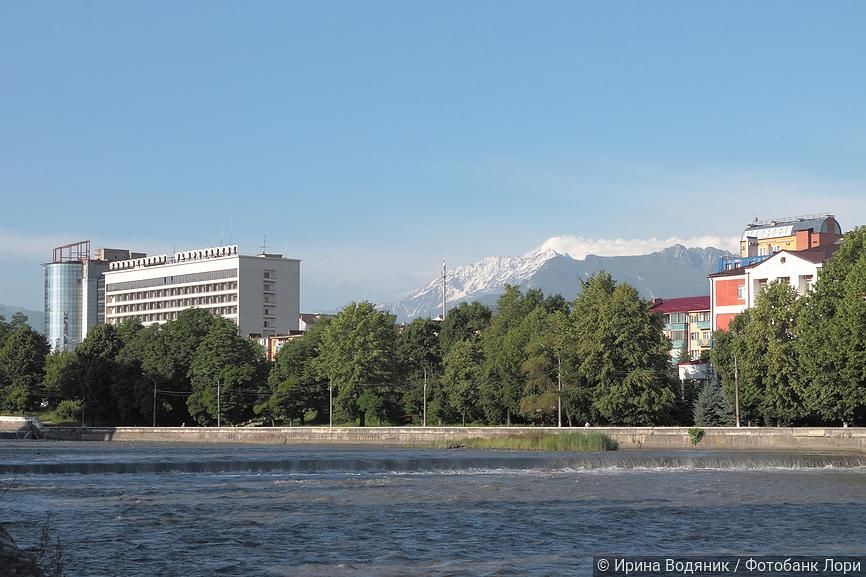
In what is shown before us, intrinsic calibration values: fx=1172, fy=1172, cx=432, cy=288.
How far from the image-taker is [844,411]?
281 feet

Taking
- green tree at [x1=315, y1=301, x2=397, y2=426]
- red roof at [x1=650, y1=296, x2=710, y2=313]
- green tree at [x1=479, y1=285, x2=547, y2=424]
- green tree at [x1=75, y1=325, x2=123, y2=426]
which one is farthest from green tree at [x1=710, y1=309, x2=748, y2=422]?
green tree at [x1=75, y1=325, x2=123, y2=426]

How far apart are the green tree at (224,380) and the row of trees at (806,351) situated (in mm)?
58828

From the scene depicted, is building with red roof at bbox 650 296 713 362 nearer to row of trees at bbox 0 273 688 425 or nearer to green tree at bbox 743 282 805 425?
row of trees at bbox 0 273 688 425

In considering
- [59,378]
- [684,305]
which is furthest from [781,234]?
[59,378]

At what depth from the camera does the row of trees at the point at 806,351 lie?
83875mm

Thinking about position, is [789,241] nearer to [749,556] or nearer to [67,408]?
[67,408]

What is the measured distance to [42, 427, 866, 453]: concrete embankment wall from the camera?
81.2 meters

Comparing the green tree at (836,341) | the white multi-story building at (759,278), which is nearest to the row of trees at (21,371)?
the white multi-story building at (759,278)

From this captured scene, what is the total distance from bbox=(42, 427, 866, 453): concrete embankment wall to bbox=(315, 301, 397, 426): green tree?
1717 cm

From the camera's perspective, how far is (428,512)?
42562 mm

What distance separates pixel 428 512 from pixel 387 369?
9208 cm

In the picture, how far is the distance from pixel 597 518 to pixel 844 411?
51444 mm

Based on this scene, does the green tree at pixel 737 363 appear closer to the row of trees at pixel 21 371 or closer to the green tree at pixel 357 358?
the green tree at pixel 357 358

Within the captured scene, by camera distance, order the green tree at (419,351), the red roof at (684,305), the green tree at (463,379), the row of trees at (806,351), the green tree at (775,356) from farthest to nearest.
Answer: the red roof at (684,305) → the green tree at (419,351) → the green tree at (463,379) → the green tree at (775,356) → the row of trees at (806,351)
